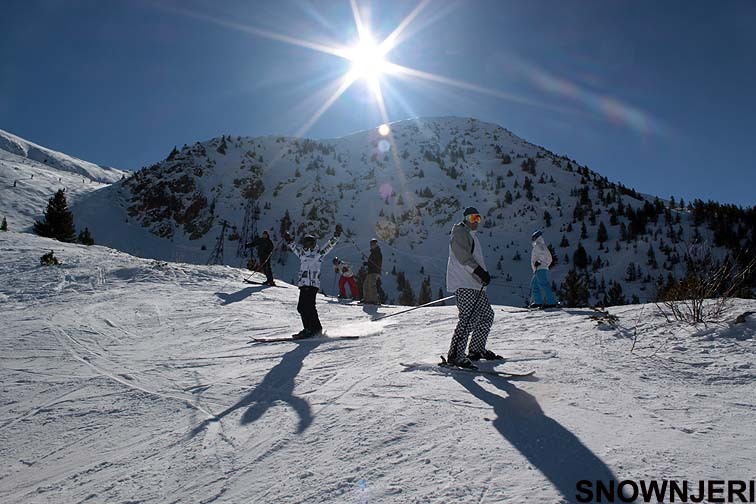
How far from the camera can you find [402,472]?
2477 millimetres

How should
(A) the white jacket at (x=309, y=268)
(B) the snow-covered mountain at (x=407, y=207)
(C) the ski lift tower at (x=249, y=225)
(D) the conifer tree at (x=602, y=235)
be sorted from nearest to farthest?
1. (A) the white jacket at (x=309, y=268)
2. (B) the snow-covered mountain at (x=407, y=207)
3. (D) the conifer tree at (x=602, y=235)
4. (C) the ski lift tower at (x=249, y=225)

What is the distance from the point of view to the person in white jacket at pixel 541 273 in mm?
9102

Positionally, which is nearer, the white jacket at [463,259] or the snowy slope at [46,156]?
the white jacket at [463,259]

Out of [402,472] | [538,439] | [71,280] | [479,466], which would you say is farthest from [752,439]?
[71,280]

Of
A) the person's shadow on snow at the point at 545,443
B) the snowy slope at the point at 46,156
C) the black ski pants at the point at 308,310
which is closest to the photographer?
the person's shadow on snow at the point at 545,443

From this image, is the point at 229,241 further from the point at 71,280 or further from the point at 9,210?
the point at 71,280

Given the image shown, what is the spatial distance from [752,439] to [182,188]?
186 feet

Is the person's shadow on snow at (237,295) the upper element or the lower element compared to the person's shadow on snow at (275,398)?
upper

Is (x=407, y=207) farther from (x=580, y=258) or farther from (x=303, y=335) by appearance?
(x=303, y=335)

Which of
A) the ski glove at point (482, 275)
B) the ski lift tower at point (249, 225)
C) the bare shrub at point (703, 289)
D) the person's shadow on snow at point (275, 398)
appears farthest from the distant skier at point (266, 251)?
the ski lift tower at point (249, 225)

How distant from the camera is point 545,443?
2756mm

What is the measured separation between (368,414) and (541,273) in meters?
6.96

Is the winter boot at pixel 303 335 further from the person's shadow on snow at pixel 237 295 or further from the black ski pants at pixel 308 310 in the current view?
the person's shadow on snow at pixel 237 295

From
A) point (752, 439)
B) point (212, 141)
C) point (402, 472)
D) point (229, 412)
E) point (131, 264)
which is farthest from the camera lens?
point (212, 141)
